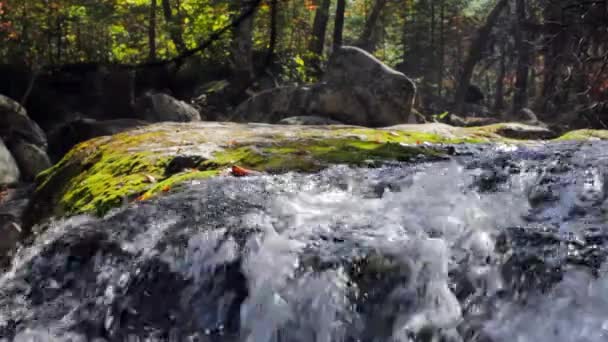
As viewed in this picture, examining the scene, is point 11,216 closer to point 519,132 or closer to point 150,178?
point 150,178

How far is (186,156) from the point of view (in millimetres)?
4199

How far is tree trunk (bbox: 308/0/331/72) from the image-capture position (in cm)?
1970

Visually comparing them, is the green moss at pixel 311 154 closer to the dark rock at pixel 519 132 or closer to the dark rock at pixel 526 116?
the dark rock at pixel 519 132

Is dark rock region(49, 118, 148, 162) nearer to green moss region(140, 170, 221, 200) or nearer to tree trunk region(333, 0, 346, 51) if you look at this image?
green moss region(140, 170, 221, 200)

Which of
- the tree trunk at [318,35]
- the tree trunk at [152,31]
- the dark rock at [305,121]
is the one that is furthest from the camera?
the tree trunk at [318,35]

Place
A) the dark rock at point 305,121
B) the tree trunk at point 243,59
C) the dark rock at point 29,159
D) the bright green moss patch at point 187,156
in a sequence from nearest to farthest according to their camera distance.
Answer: the bright green moss patch at point 187,156 < the dark rock at point 305,121 < the dark rock at point 29,159 < the tree trunk at point 243,59

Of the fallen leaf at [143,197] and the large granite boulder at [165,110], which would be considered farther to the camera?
the large granite boulder at [165,110]

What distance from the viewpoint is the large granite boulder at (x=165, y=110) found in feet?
44.0

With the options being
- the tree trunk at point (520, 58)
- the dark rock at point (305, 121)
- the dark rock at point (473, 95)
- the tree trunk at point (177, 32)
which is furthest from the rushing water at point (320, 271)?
the dark rock at point (473, 95)

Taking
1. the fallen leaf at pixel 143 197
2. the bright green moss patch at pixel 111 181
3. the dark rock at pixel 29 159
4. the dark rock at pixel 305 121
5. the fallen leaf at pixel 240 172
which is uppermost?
the fallen leaf at pixel 240 172

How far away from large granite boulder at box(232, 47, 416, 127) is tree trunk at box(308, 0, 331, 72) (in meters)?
7.51

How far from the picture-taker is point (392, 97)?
36.7 ft

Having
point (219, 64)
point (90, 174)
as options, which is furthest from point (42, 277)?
point (219, 64)

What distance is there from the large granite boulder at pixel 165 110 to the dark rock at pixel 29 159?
2.83 metres
